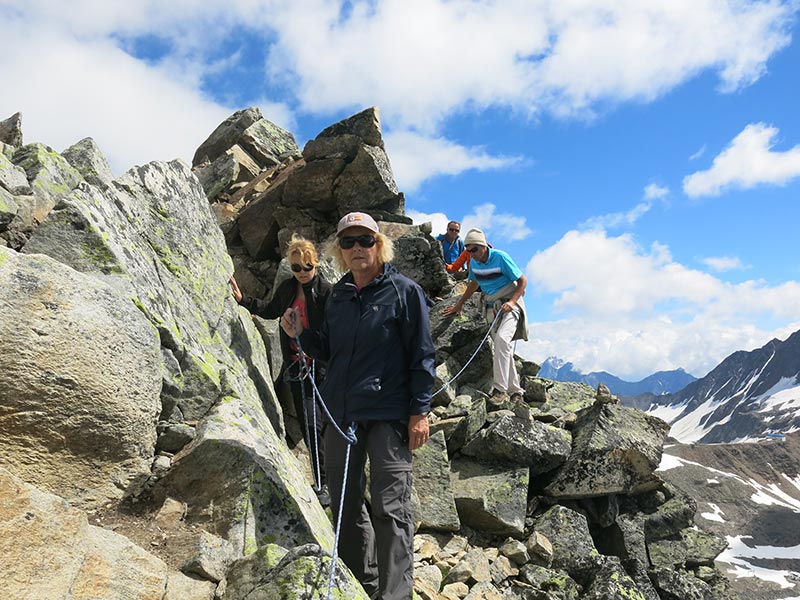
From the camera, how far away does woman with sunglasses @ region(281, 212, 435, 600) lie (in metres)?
6.27

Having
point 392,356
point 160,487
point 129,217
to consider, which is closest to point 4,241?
point 129,217

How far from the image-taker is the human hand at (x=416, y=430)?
253 inches

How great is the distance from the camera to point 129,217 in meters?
9.34

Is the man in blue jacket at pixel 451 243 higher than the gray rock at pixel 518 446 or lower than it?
higher

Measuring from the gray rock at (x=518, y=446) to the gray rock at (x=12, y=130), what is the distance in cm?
1591

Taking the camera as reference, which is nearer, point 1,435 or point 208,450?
point 1,435

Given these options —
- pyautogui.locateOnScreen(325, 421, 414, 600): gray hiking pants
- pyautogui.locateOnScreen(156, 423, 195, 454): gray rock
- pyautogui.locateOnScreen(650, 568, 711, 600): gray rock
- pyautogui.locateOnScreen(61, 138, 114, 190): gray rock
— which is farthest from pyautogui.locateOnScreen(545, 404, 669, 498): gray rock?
pyautogui.locateOnScreen(61, 138, 114, 190): gray rock

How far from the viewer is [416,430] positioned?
21.1 feet

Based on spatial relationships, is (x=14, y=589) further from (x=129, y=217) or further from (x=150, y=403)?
(x=129, y=217)

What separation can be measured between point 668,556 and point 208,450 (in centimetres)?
1336

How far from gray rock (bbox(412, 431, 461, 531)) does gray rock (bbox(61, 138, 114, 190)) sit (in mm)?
9050

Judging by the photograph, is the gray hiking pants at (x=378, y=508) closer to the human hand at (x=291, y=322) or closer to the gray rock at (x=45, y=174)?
the human hand at (x=291, y=322)

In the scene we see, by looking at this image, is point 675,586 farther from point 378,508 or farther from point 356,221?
point 356,221

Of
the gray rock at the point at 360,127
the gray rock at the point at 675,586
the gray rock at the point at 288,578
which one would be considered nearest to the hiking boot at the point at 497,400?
the gray rock at the point at 675,586
